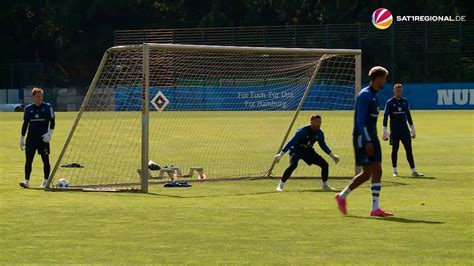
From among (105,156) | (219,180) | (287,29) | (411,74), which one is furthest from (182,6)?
(219,180)

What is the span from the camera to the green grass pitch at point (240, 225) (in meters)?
11.1

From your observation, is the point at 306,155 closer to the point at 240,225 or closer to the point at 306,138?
the point at 306,138

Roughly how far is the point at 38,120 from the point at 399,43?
50.2 meters

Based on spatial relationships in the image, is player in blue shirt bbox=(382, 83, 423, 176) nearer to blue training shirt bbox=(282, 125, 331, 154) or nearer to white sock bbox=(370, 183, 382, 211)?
blue training shirt bbox=(282, 125, 331, 154)

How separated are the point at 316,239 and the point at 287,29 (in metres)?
57.1

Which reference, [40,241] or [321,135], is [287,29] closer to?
[321,135]

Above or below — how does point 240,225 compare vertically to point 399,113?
below

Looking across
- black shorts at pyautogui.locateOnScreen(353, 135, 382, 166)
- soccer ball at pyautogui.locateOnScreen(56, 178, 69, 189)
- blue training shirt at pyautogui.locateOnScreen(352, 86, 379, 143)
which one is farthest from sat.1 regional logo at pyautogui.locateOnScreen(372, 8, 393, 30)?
black shorts at pyautogui.locateOnScreen(353, 135, 382, 166)

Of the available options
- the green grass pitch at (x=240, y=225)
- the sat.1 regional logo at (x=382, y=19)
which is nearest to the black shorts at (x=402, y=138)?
the green grass pitch at (x=240, y=225)

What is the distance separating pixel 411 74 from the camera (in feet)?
229

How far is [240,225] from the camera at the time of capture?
13.6 m

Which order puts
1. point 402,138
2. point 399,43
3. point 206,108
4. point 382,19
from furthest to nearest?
point 399,43
point 382,19
point 206,108
point 402,138

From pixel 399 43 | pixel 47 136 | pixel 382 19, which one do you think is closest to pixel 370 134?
pixel 47 136

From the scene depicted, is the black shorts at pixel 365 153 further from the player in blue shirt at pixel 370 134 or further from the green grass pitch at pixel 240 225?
the green grass pitch at pixel 240 225
